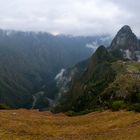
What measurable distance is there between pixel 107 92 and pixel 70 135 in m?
131

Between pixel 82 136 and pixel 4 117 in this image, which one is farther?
pixel 4 117

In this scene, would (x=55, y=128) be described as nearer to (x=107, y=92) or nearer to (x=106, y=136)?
(x=106, y=136)

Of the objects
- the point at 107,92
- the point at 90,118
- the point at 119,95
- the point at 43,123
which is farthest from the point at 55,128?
the point at 107,92

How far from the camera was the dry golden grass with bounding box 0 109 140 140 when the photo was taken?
159 feet

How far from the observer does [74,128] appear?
54.4 meters

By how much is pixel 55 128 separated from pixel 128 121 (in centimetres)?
928

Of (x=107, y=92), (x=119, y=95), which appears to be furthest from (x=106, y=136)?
(x=107, y=92)

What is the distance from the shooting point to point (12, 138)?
47750 millimetres

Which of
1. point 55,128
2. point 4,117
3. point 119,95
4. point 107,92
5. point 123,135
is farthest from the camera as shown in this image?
point 107,92

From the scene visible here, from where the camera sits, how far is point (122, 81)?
185125 millimetres

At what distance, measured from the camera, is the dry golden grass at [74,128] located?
4834 cm

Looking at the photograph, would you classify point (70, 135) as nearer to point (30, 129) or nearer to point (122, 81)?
point (30, 129)

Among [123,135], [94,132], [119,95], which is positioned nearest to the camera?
[123,135]

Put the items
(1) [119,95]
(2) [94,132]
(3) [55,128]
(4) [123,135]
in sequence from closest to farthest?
(4) [123,135], (2) [94,132], (3) [55,128], (1) [119,95]
